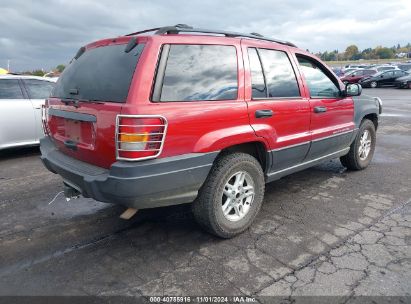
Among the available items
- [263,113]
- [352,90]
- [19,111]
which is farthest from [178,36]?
[19,111]

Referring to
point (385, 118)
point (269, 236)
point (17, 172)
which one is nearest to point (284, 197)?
point (269, 236)

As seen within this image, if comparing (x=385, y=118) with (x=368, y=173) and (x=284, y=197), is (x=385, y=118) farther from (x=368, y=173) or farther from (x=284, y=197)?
(x=284, y=197)

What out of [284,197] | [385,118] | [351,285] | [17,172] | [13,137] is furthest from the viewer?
[385,118]

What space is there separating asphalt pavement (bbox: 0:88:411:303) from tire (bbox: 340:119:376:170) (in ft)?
1.89

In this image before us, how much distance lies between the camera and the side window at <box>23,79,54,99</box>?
6758 millimetres

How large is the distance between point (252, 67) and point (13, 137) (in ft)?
16.4

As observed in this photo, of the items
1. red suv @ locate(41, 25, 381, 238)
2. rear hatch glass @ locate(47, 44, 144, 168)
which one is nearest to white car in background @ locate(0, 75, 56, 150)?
red suv @ locate(41, 25, 381, 238)

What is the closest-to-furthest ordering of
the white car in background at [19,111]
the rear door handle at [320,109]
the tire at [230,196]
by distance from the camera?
the tire at [230,196] → the rear door handle at [320,109] → the white car in background at [19,111]

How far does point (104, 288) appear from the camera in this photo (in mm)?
2691

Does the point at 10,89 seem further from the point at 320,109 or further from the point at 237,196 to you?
the point at 320,109

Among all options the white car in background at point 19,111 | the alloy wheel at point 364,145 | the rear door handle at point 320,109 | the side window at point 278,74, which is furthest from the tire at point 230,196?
the white car in background at point 19,111

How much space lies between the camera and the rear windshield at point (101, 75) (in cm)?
287

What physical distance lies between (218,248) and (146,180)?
3.36 ft

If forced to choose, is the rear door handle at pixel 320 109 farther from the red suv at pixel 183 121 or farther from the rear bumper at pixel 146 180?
the rear bumper at pixel 146 180
